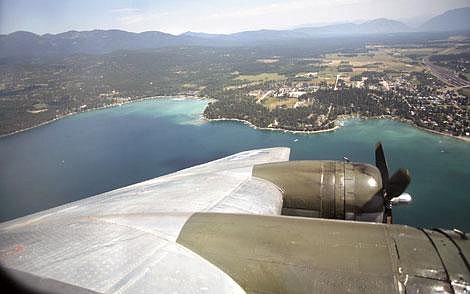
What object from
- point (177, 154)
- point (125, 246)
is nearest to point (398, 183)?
point (125, 246)

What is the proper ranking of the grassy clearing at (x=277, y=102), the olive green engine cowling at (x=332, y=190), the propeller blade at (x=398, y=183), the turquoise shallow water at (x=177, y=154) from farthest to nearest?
the grassy clearing at (x=277, y=102)
the turquoise shallow water at (x=177, y=154)
the olive green engine cowling at (x=332, y=190)
the propeller blade at (x=398, y=183)

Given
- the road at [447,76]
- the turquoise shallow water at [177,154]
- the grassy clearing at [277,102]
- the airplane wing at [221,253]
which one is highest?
the airplane wing at [221,253]

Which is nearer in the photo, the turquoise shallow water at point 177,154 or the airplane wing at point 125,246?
the airplane wing at point 125,246

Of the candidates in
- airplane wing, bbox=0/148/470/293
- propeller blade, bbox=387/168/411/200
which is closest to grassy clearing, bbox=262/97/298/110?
propeller blade, bbox=387/168/411/200

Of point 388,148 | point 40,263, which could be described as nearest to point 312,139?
point 388,148


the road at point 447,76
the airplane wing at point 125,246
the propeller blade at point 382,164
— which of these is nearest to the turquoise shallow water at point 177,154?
the propeller blade at point 382,164

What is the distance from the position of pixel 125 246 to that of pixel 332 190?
3872mm

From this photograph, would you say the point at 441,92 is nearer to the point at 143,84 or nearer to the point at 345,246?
the point at 345,246

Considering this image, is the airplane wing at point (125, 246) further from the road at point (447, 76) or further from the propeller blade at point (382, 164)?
the road at point (447, 76)

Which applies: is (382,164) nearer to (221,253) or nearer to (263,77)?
(221,253)

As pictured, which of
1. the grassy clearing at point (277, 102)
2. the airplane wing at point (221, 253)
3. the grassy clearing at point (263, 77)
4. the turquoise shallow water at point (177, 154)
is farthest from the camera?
the grassy clearing at point (263, 77)

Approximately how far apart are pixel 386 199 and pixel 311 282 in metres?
2.98

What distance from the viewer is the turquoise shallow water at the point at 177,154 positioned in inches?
1280

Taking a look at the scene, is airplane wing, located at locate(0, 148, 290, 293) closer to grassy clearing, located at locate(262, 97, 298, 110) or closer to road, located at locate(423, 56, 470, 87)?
grassy clearing, located at locate(262, 97, 298, 110)
